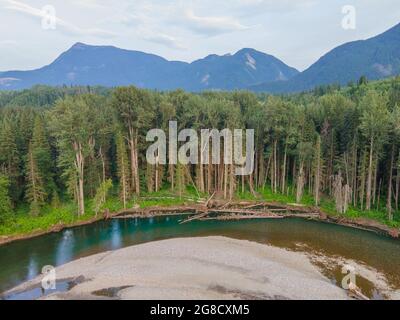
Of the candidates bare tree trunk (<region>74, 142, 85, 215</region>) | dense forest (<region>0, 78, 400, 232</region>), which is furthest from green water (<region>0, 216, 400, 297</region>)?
dense forest (<region>0, 78, 400, 232</region>)

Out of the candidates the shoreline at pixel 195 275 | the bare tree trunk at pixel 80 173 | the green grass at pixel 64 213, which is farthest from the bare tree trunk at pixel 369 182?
the bare tree trunk at pixel 80 173

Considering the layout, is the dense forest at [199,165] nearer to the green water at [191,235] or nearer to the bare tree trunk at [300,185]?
the bare tree trunk at [300,185]

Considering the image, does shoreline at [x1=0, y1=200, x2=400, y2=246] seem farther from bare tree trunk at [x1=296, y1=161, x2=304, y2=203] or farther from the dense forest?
bare tree trunk at [x1=296, y1=161, x2=304, y2=203]

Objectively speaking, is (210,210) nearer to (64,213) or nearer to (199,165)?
(199,165)

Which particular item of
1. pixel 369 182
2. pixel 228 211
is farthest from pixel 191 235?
pixel 369 182

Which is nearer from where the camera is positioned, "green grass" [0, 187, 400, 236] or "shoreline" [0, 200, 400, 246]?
"shoreline" [0, 200, 400, 246]
